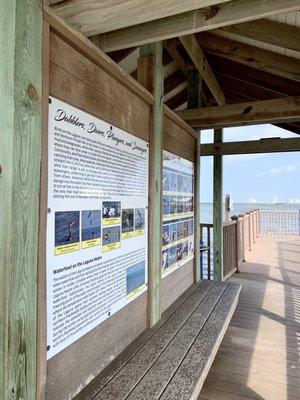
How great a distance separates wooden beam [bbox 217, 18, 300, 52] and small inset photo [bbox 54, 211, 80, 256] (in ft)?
7.47

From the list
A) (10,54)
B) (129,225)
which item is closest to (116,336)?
(129,225)

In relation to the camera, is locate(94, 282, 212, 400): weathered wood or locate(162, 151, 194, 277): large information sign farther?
locate(162, 151, 194, 277): large information sign

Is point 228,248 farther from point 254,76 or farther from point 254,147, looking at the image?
point 254,76

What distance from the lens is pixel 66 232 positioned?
130 centimetres

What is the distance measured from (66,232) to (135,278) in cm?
82

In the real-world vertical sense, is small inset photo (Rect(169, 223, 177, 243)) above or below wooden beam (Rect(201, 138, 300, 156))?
below

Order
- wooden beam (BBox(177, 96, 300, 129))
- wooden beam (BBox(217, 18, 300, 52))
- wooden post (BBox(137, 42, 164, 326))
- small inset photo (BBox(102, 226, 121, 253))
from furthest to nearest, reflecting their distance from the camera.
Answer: wooden beam (BBox(177, 96, 300, 129))
wooden beam (BBox(217, 18, 300, 52))
wooden post (BBox(137, 42, 164, 326))
small inset photo (BBox(102, 226, 121, 253))

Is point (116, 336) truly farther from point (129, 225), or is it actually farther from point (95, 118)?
point (95, 118)

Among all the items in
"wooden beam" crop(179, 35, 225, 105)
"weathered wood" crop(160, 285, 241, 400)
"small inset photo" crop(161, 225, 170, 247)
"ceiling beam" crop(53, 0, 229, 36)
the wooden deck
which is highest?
"wooden beam" crop(179, 35, 225, 105)

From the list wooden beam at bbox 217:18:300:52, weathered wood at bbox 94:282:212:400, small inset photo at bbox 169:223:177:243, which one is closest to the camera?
weathered wood at bbox 94:282:212:400

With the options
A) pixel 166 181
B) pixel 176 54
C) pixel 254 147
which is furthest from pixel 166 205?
pixel 254 147

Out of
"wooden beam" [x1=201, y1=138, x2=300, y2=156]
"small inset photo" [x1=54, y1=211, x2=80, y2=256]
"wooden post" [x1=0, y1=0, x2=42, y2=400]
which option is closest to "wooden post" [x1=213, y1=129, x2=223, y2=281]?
"wooden beam" [x1=201, y1=138, x2=300, y2=156]

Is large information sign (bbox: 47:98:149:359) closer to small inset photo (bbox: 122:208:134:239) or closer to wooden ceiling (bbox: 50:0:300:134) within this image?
small inset photo (bbox: 122:208:134:239)

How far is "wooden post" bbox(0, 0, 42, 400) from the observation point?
989 millimetres
